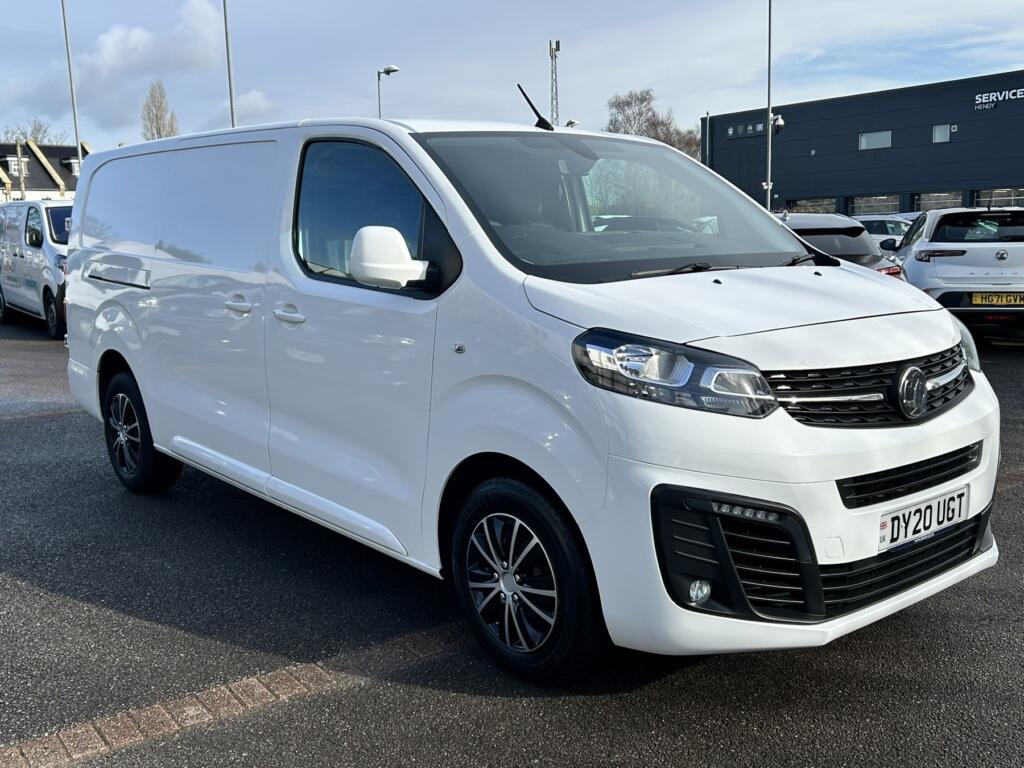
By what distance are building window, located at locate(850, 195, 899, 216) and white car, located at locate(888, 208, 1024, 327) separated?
131 ft

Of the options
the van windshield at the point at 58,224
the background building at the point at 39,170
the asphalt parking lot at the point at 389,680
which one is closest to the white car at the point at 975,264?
the asphalt parking lot at the point at 389,680

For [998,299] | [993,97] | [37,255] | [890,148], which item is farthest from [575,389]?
[890,148]

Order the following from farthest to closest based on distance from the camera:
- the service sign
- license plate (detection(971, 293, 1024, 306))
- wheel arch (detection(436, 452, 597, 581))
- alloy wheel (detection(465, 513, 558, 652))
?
the service sign, license plate (detection(971, 293, 1024, 306)), alloy wheel (detection(465, 513, 558, 652)), wheel arch (detection(436, 452, 597, 581))

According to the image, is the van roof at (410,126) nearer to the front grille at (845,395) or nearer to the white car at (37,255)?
the front grille at (845,395)

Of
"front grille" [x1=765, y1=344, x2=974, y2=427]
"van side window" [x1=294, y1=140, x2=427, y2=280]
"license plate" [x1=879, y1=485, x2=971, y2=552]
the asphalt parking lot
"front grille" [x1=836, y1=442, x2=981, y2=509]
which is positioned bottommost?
the asphalt parking lot

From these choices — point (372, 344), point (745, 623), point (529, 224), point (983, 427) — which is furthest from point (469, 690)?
point (983, 427)

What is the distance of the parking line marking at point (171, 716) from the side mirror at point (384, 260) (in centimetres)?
136

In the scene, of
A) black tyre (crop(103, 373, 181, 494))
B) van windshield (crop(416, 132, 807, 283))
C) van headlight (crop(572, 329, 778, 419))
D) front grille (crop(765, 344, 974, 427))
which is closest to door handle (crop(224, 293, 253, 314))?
van windshield (crop(416, 132, 807, 283))

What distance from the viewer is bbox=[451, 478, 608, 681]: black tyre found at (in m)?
3.03

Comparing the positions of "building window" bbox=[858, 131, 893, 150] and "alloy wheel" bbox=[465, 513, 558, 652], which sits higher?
"building window" bbox=[858, 131, 893, 150]

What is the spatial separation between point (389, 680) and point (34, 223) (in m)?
12.7

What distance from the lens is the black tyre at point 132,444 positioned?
17.9 ft

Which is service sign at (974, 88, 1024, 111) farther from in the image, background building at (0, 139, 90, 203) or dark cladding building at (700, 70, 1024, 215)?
background building at (0, 139, 90, 203)

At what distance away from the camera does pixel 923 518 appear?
3.05 m
